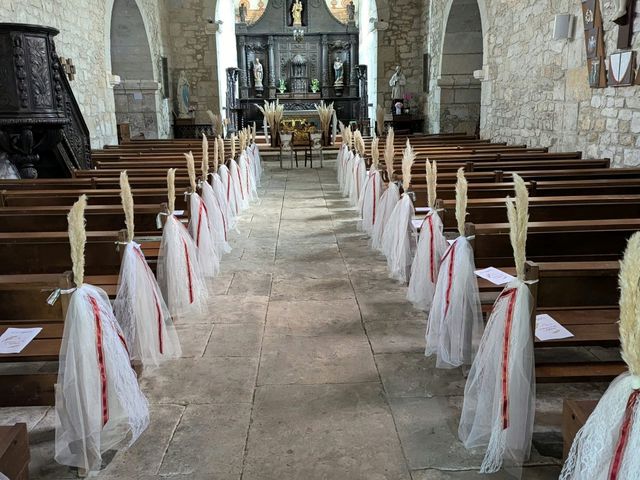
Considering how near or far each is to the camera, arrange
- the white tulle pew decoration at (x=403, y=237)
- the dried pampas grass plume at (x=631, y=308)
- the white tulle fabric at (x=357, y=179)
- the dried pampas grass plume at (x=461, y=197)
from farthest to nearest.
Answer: the white tulle fabric at (x=357, y=179), the white tulle pew decoration at (x=403, y=237), the dried pampas grass plume at (x=461, y=197), the dried pampas grass plume at (x=631, y=308)

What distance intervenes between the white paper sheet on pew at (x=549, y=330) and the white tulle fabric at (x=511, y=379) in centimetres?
30

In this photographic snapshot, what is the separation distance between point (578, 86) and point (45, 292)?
20.8ft

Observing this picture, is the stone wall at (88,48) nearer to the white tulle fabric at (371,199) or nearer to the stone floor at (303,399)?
the white tulle fabric at (371,199)

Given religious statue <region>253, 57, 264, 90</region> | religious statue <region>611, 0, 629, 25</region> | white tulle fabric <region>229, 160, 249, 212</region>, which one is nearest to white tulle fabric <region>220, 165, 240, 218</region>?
white tulle fabric <region>229, 160, 249, 212</region>

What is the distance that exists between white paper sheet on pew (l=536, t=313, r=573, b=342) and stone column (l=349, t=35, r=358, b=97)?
1782cm

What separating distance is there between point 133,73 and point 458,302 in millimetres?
12622

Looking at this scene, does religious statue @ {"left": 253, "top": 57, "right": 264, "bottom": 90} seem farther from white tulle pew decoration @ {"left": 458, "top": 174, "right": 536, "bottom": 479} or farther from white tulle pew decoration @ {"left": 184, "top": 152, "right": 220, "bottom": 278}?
white tulle pew decoration @ {"left": 458, "top": 174, "right": 536, "bottom": 479}

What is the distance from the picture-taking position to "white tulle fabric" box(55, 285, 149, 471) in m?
2.19

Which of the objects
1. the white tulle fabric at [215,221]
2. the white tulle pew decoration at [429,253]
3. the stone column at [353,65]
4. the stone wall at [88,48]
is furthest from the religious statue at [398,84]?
the white tulle pew decoration at [429,253]

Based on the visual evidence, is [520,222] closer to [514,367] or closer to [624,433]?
[514,367]

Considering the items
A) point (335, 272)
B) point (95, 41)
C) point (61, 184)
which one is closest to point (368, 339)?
point (335, 272)

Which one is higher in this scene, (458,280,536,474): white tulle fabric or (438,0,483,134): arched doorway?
(438,0,483,134): arched doorway

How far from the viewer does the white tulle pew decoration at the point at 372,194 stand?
605 cm

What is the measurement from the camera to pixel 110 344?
2301 mm
